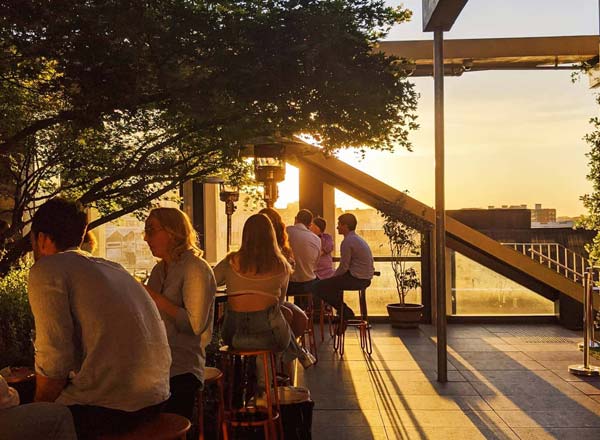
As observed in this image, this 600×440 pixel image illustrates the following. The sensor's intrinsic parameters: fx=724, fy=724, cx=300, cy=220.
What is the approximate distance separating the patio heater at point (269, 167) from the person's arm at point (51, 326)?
5.87m

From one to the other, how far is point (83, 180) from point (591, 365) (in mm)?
5310

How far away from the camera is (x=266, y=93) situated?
5113mm

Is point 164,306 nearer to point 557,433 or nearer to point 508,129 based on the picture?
point 557,433

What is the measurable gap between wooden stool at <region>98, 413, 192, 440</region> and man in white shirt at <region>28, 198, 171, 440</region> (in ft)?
0.09

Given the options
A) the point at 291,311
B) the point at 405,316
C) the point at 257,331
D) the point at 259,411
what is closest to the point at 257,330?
the point at 257,331

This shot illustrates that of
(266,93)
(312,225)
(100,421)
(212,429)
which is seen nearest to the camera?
(100,421)

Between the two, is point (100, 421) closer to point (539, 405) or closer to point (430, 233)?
point (539, 405)

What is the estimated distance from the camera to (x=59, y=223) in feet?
8.06

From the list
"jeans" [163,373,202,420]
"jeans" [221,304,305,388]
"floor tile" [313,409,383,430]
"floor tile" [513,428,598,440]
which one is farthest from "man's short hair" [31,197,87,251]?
"floor tile" [513,428,598,440]

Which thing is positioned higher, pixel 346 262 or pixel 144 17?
pixel 144 17

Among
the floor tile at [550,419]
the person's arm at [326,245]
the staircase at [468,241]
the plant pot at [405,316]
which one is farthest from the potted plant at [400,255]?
the floor tile at [550,419]

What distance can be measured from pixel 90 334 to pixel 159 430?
406 mm

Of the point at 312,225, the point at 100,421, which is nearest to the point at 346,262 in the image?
the point at 312,225

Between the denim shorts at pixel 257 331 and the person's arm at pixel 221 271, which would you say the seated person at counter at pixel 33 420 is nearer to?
the denim shorts at pixel 257 331
